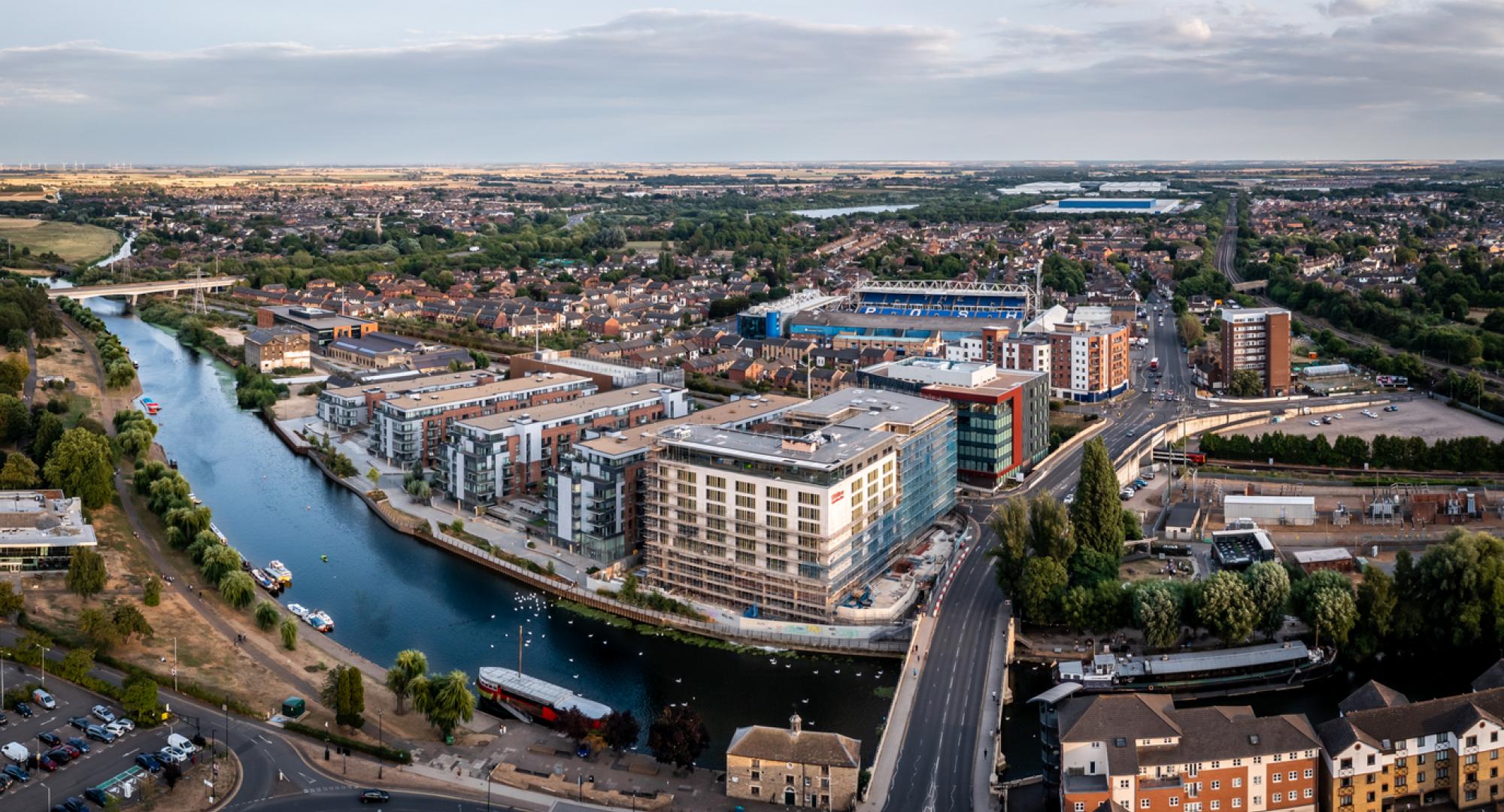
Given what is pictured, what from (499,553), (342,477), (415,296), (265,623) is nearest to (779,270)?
(415,296)

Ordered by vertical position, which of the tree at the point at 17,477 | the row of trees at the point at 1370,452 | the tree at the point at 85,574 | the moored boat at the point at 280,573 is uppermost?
the tree at the point at 17,477

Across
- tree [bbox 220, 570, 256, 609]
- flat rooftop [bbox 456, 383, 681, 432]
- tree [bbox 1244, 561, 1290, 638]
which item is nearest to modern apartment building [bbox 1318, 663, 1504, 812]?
tree [bbox 1244, 561, 1290, 638]

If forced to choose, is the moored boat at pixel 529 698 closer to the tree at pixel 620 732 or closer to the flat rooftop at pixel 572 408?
the tree at pixel 620 732

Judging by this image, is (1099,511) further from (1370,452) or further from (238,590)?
(238,590)

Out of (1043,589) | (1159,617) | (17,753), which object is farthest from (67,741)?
(1159,617)

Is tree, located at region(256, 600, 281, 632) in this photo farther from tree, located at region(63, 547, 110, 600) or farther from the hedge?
the hedge

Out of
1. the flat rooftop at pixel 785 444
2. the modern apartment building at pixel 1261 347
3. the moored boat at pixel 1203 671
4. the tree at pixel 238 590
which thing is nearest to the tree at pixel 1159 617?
the moored boat at pixel 1203 671

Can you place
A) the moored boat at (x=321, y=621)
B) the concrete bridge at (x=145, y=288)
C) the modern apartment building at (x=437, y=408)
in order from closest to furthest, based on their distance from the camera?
1. the moored boat at (x=321, y=621)
2. the modern apartment building at (x=437, y=408)
3. the concrete bridge at (x=145, y=288)
